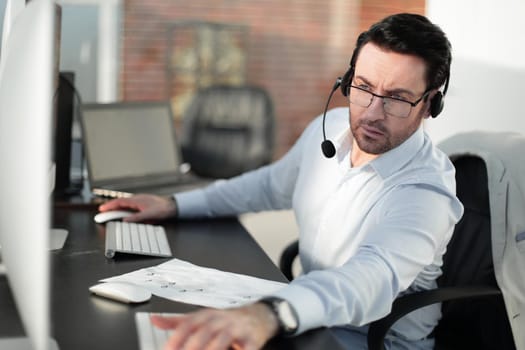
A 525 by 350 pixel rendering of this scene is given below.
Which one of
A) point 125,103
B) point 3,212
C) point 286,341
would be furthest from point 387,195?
point 125,103

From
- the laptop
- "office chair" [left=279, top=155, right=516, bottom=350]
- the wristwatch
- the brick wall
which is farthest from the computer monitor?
the brick wall

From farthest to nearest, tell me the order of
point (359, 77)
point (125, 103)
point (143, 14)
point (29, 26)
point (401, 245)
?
point (143, 14) → point (125, 103) → point (359, 77) → point (401, 245) → point (29, 26)

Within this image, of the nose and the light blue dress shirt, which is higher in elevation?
the nose

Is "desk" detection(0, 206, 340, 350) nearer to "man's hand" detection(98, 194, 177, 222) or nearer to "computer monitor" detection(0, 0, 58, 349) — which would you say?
"man's hand" detection(98, 194, 177, 222)

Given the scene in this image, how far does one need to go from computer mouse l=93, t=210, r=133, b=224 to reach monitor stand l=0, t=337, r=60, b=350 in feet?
2.73

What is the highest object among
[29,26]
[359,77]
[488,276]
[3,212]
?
[29,26]

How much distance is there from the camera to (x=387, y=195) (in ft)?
5.26

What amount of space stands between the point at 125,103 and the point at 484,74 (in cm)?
118

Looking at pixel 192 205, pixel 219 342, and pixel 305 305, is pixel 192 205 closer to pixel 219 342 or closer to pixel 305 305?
pixel 305 305

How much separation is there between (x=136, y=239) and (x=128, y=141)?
0.77 metres

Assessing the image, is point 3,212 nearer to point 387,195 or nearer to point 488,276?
point 387,195

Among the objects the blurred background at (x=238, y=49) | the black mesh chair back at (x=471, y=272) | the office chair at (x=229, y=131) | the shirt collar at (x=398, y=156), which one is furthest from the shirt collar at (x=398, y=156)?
the blurred background at (x=238, y=49)

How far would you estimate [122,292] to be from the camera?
53.7 inches

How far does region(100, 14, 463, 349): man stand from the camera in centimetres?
119
